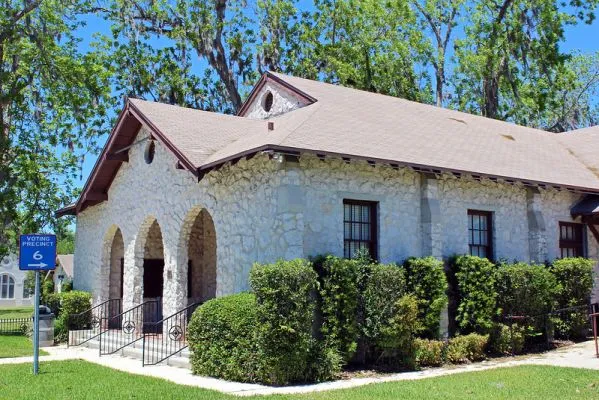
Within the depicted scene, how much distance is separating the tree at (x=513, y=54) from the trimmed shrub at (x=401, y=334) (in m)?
19.6

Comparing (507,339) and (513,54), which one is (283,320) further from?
(513,54)

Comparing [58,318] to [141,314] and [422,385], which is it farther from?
[422,385]

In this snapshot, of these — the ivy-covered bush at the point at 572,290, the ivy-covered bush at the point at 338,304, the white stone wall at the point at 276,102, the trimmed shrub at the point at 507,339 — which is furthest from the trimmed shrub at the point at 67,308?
the ivy-covered bush at the point at 572,290

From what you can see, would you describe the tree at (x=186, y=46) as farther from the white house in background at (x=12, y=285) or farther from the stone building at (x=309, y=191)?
the white house in background at (x=12, y=285)

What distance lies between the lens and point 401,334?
13.1m

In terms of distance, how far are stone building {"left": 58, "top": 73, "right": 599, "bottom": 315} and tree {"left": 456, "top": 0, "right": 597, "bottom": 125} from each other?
8.19 m

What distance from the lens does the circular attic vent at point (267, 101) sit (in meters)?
21.0

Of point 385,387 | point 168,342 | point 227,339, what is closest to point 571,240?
point 385,387

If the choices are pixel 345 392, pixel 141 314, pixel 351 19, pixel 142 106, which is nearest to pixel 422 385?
pixel 345 392

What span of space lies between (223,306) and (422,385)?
4.01m

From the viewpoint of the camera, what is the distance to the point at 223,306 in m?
12.3

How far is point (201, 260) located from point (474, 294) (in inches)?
344

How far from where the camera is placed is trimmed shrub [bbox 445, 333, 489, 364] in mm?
14109

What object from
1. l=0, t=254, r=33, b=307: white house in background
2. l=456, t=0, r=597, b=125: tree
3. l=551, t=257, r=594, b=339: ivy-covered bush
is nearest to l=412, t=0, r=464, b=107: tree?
l=456, t=0, r=597, b=125: tree
